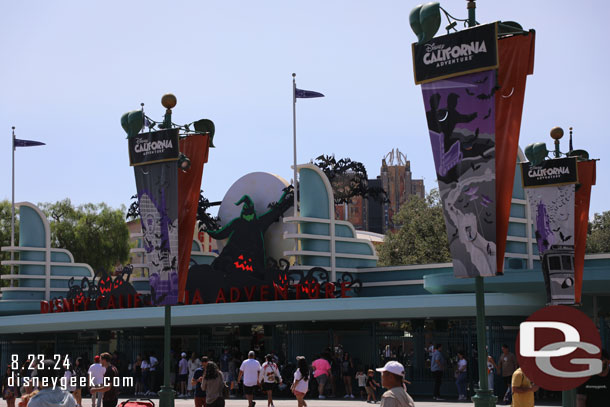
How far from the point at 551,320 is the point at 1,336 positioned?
38916 millimetres

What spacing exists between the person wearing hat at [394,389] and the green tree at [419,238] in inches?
1879

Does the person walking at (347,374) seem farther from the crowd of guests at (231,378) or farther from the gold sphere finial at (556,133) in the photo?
the gold sphere finial at (556,133)

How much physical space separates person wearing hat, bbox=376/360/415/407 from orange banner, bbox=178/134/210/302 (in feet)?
35.1

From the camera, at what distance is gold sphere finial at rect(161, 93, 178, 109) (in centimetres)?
1952

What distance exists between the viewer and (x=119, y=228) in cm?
6400

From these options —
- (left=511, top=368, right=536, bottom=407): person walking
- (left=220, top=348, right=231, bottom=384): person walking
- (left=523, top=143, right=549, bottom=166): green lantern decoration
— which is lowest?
(left=220, top=348, right=231, bottom=384): person walking

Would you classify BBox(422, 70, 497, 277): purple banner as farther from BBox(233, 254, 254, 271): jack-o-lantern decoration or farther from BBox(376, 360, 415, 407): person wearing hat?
BBox(233, 254, 254, 271): jack-o-lantern decoration

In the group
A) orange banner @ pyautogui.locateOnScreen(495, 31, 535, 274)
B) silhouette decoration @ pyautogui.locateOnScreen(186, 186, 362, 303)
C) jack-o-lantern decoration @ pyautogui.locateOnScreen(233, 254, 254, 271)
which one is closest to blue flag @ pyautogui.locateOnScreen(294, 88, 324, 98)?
silhouette decoration @ pyautogui.locateOnScreen(186, 186, 362, 303)

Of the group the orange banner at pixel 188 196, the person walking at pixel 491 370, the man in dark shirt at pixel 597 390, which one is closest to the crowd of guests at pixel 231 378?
the orange banner at pixel 188 196

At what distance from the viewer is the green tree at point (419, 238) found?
190 ft

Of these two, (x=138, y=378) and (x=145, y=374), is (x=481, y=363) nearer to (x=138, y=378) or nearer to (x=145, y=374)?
(x=145, y=374)

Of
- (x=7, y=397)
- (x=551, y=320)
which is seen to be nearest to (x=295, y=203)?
(x=7, y=397)

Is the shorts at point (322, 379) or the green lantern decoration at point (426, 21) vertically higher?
the green lantern decoration at point (426, 21)

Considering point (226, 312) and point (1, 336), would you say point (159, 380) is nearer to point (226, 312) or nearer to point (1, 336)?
point (226, 312)
